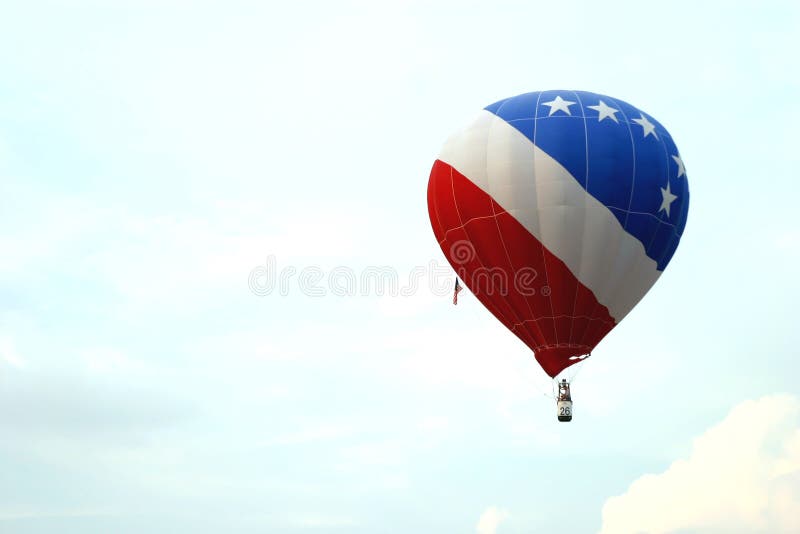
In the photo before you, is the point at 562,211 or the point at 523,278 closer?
the point at 562,211

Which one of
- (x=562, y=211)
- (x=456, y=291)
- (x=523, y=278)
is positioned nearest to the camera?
(x=562, y=211)

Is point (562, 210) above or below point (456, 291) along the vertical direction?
above

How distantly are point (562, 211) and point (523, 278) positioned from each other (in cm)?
212

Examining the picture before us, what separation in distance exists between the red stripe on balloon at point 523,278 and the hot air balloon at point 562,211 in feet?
0.09

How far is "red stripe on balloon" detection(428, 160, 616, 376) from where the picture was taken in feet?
123

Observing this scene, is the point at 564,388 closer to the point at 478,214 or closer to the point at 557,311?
the point at 557,311

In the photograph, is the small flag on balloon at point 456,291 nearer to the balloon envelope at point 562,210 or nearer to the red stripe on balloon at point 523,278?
the balloon envelope at point 562,210

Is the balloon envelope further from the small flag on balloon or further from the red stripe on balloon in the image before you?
the small flag on balloon

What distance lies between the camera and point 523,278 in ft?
124

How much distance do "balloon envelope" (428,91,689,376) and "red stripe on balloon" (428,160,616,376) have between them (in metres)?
0.03

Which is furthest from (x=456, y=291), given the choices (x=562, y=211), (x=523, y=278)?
(x=562, y=211)

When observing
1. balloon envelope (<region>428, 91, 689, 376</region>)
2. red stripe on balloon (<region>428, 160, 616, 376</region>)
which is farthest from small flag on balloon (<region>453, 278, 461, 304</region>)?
red stripe on balloon (<region>428, 160, 616, 376</region>)

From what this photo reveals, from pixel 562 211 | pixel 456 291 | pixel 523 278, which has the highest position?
pixel 562 211

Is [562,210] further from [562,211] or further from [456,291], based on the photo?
[456,291]
